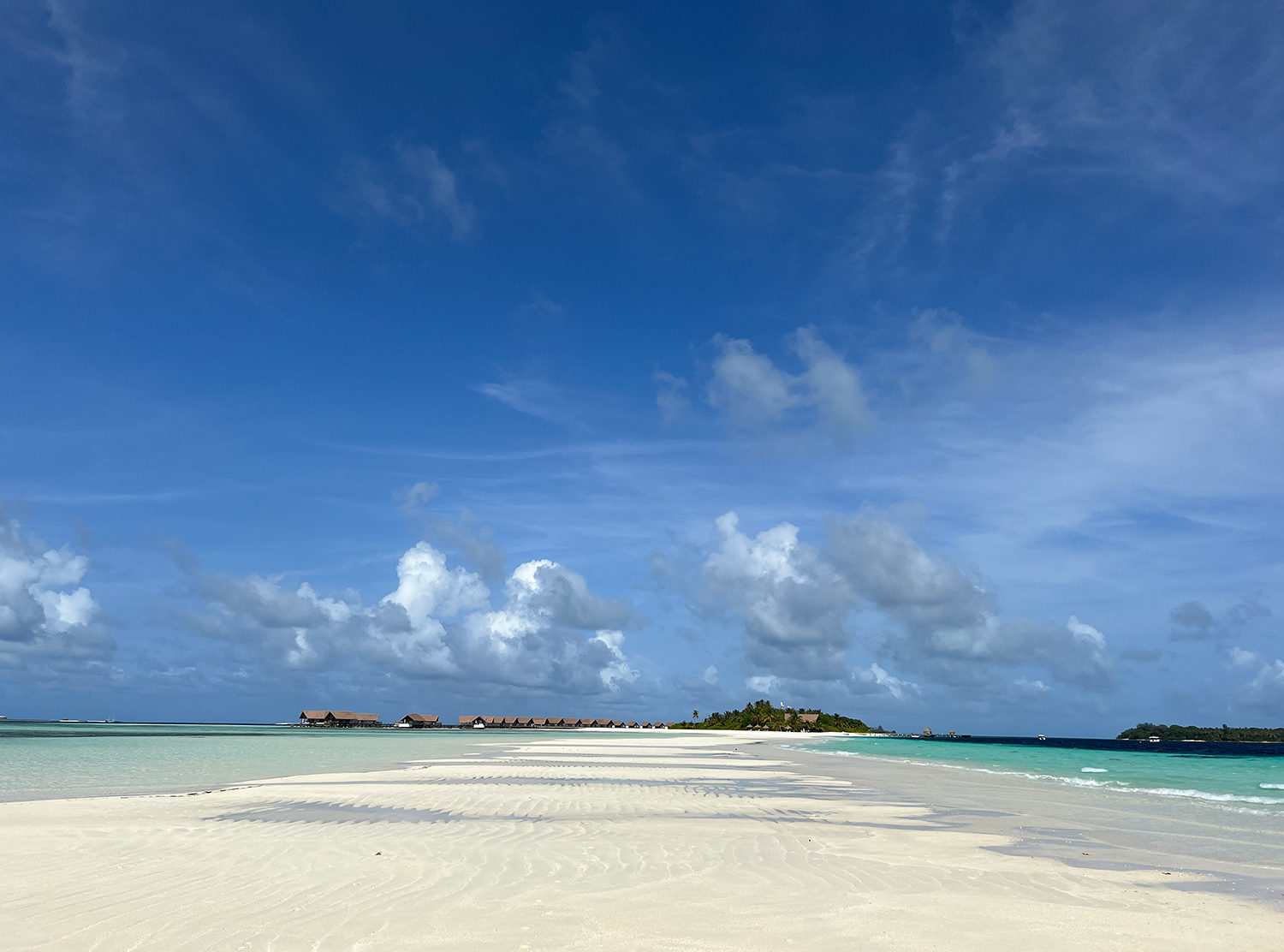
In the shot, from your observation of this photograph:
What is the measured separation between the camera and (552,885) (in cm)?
1038

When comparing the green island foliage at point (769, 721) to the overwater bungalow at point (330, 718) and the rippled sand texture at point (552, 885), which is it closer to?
the overwater bungalow at point (330, 718)

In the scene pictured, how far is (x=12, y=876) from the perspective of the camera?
10.7 metres

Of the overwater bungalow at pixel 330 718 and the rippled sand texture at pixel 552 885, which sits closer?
the rippled sand texture at pixel 552 885

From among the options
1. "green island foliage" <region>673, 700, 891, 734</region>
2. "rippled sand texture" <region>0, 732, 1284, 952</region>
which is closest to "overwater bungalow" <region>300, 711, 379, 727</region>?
"green island foliage" <region>673, 700, 891, 734</region>

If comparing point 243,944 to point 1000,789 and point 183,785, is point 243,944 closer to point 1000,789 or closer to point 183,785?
point 183,785

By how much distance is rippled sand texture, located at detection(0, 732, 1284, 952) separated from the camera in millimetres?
8125

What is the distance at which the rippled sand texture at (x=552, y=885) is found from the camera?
8125mm

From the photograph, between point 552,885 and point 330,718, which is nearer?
point 552,885

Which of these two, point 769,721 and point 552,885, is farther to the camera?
point 769,721

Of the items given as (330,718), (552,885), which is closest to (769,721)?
Result: (330,718)

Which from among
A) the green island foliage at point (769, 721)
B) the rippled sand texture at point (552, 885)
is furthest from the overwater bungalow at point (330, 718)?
the rippled sand texture at point (552, 885)

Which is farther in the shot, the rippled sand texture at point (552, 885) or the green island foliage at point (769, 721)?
the green island foliage at point (769, 721)

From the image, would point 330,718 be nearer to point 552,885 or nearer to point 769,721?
point 769,721

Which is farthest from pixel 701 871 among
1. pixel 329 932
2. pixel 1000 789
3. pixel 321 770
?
pixel 321 770
